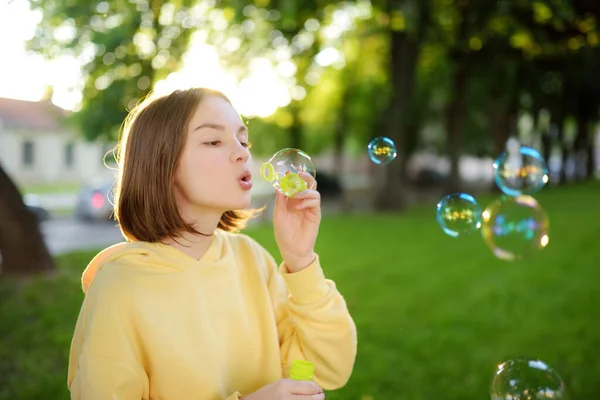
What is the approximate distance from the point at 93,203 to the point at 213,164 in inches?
644

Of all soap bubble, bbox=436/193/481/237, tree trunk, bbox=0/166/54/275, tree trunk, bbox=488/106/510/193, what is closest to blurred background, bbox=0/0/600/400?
tree trunk, bbox=0/166/54/275

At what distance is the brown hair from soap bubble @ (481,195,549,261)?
2718 mm

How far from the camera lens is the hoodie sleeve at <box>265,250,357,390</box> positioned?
1860 mm

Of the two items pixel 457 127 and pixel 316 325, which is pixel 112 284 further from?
pixel 457 127

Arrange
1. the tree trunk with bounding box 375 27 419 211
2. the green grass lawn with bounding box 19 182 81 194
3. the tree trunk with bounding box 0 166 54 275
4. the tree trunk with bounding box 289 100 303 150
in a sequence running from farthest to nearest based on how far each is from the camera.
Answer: the green grass lawn with bounding box 19 182 81 194, the tree trunk with bounding box 289 100 303 150, the tree trunk with bounding box 375 27 419 211, the tree trunk with bounding box 0 166 54 275

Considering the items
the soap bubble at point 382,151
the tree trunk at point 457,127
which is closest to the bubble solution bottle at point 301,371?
the soap bubble at point 382,151

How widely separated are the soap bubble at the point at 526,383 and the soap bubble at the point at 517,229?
4.38 ft

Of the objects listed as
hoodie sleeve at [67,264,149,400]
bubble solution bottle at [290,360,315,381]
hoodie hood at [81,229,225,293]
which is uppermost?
hoodie hood at [81,229,225,293]

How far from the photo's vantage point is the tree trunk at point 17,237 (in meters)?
6.61

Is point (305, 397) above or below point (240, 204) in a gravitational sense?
below

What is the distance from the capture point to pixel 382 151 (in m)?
3.21

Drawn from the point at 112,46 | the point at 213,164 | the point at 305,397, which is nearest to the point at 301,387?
the point at 305,397

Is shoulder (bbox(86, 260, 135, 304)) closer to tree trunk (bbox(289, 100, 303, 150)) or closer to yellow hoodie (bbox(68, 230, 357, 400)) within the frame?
yellow hoodie (bbox(68, 230, 357, 400))

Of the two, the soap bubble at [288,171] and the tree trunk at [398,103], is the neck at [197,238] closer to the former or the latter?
the soap bubble at [288,171]
